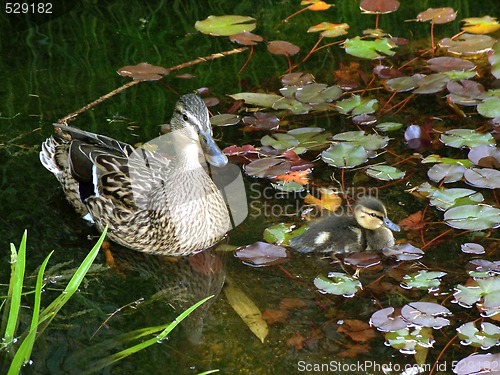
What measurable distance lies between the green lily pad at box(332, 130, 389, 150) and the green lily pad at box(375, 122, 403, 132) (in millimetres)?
123

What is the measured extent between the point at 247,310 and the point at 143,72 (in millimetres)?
2113

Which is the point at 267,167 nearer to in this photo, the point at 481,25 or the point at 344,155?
the point at 344,155

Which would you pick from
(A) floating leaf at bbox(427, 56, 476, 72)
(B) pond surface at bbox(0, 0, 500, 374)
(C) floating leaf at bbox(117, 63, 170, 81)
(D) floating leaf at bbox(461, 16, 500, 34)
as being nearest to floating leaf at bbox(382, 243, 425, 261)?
(B) pond surface at bbox(0, 0, 500, 374)

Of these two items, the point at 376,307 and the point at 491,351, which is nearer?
the point at 491,351

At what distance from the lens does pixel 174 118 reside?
13.5ft

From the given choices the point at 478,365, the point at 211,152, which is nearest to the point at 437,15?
the point at 211,152

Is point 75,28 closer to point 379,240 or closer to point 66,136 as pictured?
point 66,136

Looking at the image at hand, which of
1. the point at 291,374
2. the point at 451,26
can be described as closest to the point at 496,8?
the point at 451,26

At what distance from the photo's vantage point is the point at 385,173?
4.27m

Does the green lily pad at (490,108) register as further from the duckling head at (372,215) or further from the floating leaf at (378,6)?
the floating leaf at (378,6)

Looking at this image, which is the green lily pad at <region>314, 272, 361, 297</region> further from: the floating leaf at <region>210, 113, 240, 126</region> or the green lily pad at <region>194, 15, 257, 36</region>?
the green lily pad at <region>194, 15, 257, 36</region>

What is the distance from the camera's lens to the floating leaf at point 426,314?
333cm

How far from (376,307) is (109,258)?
1.25m

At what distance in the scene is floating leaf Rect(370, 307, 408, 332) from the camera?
3.33 meters
